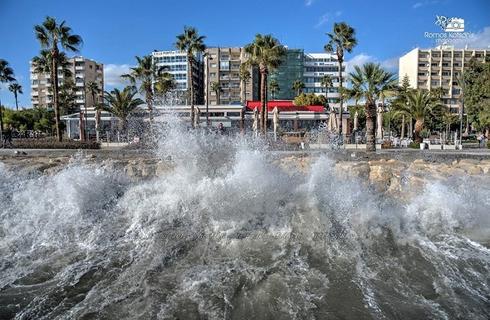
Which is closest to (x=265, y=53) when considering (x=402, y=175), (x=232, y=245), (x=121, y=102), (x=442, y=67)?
(x=121, y=102)

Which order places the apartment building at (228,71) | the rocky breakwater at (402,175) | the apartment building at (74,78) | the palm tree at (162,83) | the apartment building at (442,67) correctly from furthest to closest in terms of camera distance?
the apartment building at (74,78)
the apartment building at (442,67)
the apartment building at (228,71)
the palm tree at (162,83)
the rocky breakwater at (402,175)

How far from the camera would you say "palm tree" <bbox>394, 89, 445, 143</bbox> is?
44.8 metres

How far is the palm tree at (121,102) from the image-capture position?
167ft

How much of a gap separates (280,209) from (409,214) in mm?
3245

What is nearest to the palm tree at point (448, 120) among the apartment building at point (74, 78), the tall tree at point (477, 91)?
the tall tree at point (477, 91)

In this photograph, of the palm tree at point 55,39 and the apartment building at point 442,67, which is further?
the apartment building at point 442,67

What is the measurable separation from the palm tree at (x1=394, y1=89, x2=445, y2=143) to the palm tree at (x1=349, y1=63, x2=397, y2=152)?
1563 cm

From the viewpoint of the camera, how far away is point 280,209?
9.25 meters

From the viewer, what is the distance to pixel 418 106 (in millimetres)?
44844

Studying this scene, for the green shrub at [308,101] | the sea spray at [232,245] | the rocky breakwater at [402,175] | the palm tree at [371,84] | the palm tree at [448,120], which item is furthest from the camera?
Answer: the palm tree at [448,120]

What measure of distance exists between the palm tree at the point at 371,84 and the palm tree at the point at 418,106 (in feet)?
51.3

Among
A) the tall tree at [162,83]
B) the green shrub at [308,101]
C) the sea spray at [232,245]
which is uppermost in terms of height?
the tall tree at [162,83]

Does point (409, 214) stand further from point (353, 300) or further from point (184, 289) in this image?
point (184, 289)

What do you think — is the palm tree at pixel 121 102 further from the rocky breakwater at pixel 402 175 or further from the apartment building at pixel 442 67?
the apartment building at pixel 442 67
